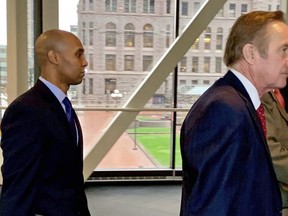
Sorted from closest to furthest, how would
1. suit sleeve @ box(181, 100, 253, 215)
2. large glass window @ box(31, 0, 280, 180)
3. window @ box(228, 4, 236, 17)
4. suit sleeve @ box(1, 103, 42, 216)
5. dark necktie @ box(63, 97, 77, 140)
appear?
1. suit sleeve @ box(181, 100, 253, 215)
2. suit sleeve @ box(1, 103, 42, 216)
3. dark necktie @ box(63, 97, 77, 140)
4. large glass window @ box(31, 0, 280, 180)
5. window @ box(228, 4, 236, 17)

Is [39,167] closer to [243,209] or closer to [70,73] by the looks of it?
[70,73]

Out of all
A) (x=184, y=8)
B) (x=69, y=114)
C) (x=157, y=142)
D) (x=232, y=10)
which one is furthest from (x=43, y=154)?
(x=232, y=10)

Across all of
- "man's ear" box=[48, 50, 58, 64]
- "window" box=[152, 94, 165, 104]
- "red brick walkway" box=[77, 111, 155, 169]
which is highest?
"man's ear" box=[48, 50, 58, 64]

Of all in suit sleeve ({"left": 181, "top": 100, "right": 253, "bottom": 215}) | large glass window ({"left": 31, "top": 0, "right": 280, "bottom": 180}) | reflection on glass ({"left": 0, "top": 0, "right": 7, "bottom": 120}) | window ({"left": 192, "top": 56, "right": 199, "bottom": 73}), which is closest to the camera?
suit sleeve ({"left": 181, "top": 100, "right": 253, "bottom": 215})

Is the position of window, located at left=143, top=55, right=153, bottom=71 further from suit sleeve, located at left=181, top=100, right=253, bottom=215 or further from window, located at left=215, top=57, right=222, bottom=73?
suit sleeve, located at left=181, top=100, right=253, bottom=215

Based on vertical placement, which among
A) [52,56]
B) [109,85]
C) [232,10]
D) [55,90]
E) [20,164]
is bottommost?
[109,85]

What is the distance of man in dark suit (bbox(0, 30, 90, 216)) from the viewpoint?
1717 millimetres

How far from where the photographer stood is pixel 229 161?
125cm

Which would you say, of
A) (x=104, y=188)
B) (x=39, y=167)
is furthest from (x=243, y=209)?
(x=104, y=188)

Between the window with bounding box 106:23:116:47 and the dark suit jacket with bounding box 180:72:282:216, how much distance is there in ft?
17.6

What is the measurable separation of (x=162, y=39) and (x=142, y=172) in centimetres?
214

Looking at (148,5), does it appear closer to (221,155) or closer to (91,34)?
(91,34)

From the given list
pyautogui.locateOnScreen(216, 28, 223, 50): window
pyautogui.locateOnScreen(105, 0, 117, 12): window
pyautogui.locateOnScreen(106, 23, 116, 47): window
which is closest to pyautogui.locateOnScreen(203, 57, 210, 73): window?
pyautogui.locateOnScreen(216, 28, 223, 50): window

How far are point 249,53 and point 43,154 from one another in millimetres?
939
